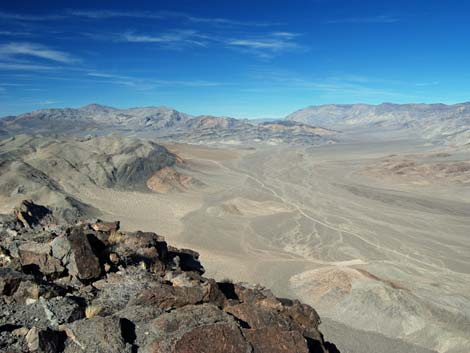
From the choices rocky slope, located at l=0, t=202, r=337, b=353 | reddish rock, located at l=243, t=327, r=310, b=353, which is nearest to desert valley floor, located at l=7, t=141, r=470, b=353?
rocky slope, located at l=0, t=202, r=337, b=353

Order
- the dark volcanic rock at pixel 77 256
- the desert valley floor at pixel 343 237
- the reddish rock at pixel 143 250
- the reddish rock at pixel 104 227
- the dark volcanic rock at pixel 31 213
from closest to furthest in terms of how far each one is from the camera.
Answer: the dark volcanic rock at pixel 77 256, the reddish rock at pixel 143 250, the desert valley floor at pixel 343 237, the reddish rock at pixel 104 227, the dark volcanic rock at pixel 31 213

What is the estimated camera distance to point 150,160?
59719mm

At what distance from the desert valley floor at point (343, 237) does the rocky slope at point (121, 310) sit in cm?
663

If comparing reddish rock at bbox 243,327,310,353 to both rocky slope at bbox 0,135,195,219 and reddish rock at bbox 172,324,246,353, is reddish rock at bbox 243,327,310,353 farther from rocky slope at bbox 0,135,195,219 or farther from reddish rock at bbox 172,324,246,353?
rocky slope at bbox 0,135,195,219

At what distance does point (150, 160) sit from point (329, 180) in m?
28.3

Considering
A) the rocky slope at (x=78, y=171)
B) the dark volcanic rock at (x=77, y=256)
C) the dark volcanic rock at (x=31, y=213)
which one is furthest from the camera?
the rocky slope at (x=78, y=171)

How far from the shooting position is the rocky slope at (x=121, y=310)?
798 cm

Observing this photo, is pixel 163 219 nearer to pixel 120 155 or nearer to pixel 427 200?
pixel 120 155

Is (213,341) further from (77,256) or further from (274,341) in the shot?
(77,256)

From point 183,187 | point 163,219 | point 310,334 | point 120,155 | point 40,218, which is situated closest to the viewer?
point 310,334

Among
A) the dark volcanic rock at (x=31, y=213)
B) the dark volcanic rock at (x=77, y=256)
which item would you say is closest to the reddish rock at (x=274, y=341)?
the dark volcanic rock at (x=77, y=256)

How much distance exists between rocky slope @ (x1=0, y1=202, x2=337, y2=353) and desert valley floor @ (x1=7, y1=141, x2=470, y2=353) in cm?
663

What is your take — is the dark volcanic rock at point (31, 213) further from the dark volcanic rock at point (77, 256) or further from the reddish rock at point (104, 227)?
the dark volcanic rock at point (77, 256)

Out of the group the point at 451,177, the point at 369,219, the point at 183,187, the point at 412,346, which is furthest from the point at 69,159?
the point at 451,177
